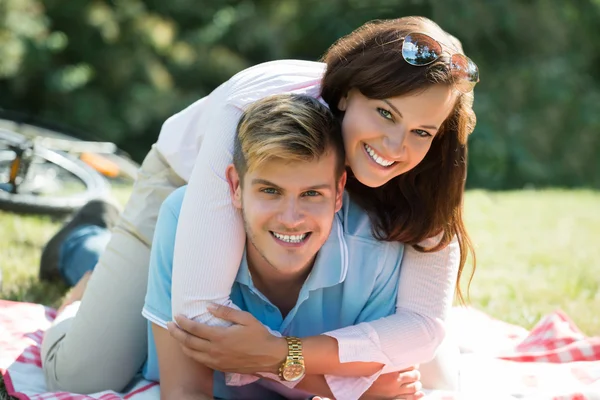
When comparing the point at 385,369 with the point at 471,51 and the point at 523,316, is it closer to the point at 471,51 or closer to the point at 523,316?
the point at 523,316

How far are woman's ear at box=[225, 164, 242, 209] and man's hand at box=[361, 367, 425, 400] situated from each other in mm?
801

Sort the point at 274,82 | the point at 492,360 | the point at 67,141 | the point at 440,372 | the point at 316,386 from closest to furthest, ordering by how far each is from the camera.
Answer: the point at 316,386, the point at 274,82, the point at 440,372, the point at 492,360, the point at 67,141

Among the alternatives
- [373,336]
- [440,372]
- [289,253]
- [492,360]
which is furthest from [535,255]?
[289,253]

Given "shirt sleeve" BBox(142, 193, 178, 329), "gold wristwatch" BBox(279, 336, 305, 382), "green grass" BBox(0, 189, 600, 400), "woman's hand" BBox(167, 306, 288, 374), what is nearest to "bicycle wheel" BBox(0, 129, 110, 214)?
"green grass" BBox(0, 189, 600, 400)

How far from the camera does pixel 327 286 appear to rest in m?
2.87

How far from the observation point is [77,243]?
432 cm

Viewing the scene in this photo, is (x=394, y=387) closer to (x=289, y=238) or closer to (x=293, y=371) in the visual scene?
(x=293, y=371)

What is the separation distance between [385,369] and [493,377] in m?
0.78

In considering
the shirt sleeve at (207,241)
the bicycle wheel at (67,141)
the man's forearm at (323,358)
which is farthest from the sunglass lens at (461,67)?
the bicycle wheel at (67,141)

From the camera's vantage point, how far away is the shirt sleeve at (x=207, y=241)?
2.68 m

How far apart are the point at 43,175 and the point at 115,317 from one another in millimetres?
3176

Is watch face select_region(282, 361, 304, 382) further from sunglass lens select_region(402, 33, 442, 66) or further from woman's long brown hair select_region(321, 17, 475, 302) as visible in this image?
sunglass lens select_region(402, 33, 442, 66)

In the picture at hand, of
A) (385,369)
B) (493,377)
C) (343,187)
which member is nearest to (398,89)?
(343,187)

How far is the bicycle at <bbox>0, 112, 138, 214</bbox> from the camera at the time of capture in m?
5.60
